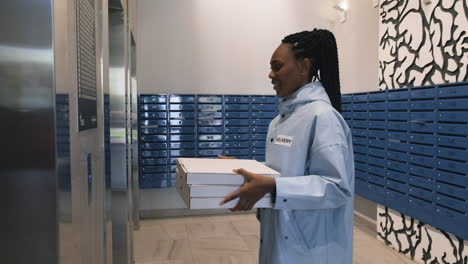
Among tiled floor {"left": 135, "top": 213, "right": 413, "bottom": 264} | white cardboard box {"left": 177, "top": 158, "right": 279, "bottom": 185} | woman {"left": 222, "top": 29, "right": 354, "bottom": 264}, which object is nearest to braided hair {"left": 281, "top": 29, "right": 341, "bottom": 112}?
woman {"left": 222, "top": 29, "right": 354, "bottom": 264}

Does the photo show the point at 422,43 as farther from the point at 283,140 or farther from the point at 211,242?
the point at 211,242

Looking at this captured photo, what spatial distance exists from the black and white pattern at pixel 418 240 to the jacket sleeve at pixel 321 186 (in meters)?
2.24

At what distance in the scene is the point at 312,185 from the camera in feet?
3.48

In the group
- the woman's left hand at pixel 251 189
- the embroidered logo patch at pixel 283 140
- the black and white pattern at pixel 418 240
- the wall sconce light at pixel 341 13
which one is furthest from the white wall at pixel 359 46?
the woman's left hand at pixel 251 189

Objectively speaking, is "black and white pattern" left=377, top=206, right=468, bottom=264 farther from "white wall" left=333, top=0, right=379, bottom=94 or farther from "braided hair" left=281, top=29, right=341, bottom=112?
"braided hair" left=281, top=29, right=341, bottom=112

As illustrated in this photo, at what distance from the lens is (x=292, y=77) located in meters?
1.21

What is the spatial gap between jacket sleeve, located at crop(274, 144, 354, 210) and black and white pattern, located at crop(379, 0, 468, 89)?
2247 mm

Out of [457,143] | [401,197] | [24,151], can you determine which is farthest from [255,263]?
[24,151]

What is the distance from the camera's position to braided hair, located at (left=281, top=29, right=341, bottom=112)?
1200mm

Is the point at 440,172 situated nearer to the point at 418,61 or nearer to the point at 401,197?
the point at 401,197

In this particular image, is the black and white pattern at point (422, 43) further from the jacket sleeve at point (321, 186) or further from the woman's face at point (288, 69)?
the jacket sleeve at point (321, 186)

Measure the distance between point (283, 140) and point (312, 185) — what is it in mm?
206

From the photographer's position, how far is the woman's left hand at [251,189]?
1.03m

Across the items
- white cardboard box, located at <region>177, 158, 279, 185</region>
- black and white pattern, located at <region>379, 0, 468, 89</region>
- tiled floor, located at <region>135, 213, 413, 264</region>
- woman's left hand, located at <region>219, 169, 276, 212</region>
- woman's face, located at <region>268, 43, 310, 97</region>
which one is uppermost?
black and white pattern, located at <region>379, 0, 468, 89</region>
